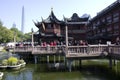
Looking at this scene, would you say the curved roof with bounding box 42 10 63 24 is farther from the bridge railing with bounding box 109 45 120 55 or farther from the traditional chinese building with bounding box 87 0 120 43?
the bridge railing with bounding box 109 45 120 55

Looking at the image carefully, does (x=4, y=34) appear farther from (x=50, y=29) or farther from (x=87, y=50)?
(x=87, y=50)

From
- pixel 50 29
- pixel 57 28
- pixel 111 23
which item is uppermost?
pixel 111 23

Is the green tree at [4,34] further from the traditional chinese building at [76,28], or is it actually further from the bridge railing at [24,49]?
the bridge railing at [24,49]

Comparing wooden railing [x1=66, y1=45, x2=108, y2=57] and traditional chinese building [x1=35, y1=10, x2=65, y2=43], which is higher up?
traditional chinese building [x1=35, y1=10, x2=65, y2=43]

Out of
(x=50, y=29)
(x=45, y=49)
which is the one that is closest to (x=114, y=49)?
(x=45, y=49)

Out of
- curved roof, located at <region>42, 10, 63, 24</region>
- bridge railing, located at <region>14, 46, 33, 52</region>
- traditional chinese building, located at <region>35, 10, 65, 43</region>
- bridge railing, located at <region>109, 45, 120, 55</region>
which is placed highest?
curved roof, located at <region>42, 10, 63, 24</region>

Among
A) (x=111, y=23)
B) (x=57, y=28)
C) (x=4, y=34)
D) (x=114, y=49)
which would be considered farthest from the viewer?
(x=4, y=34)

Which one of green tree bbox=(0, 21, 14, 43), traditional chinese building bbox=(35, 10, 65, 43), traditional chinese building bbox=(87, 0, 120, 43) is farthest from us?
green tree bbox=(0, 21, 14, 43)

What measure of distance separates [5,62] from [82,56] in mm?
8482

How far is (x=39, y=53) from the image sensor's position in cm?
2847

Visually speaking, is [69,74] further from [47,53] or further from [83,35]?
[83,35]

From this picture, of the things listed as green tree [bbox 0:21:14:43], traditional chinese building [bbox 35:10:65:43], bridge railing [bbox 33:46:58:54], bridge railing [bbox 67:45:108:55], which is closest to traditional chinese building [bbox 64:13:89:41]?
traditional chinese building [bbox 35:10:65:43]

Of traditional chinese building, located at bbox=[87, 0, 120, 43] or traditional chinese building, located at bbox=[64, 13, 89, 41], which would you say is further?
traditional chinese building, located at bbox=[64, 13, 89, 41]

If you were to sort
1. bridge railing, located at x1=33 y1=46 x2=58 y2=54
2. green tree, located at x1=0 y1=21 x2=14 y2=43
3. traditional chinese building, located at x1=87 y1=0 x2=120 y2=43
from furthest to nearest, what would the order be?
green tree, located at x1=0 y1=21 x2=14 y2=43, traditional chinese building, located at x1=87 y1=0 x2=120 y2=43, bridge railing, located at x1=33 y1=46 x2=58 y2=54
